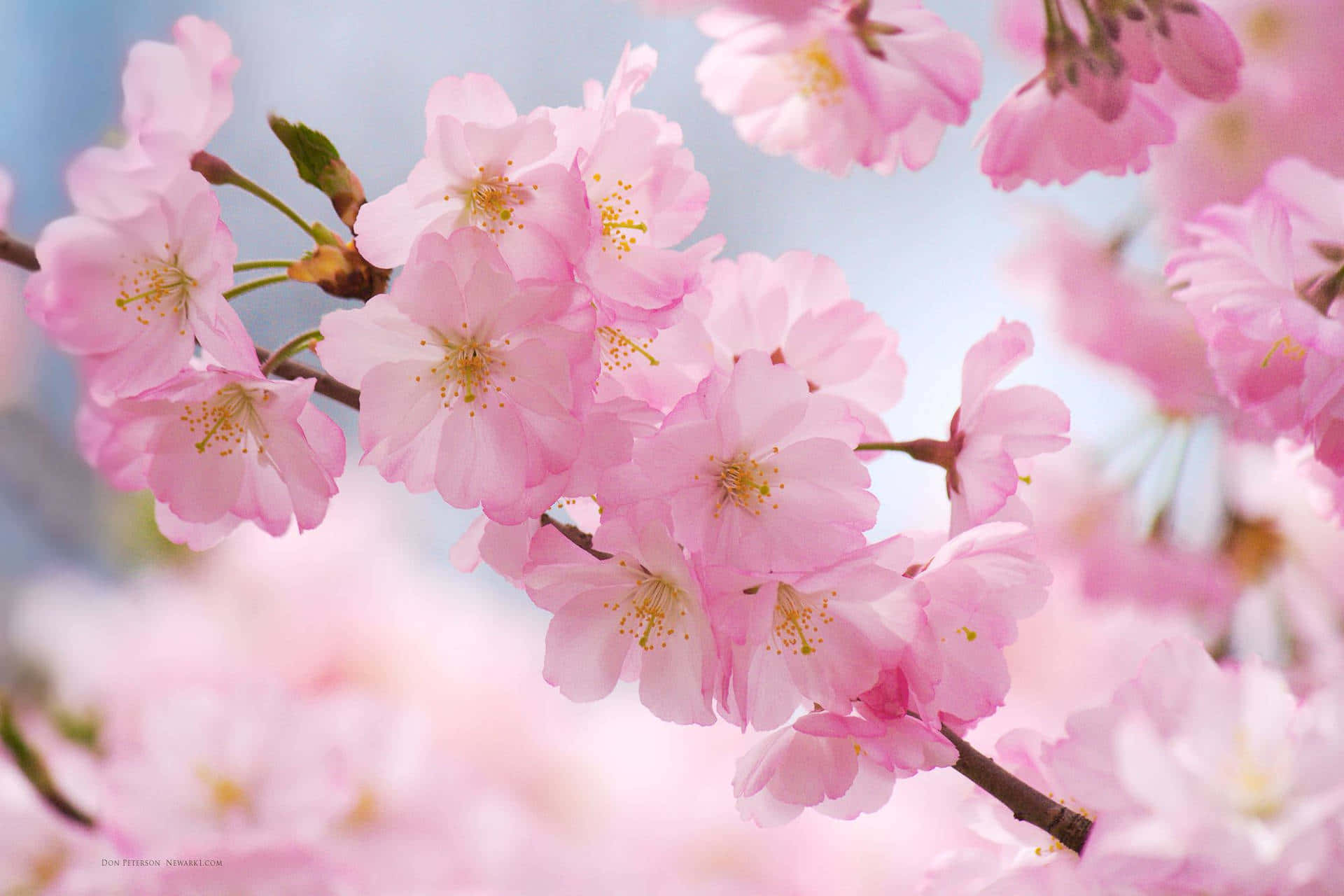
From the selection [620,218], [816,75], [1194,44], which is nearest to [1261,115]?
[1194,44]

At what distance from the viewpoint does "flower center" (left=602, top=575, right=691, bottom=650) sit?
0.44m

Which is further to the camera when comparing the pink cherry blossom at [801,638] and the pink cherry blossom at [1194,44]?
the pink cherry blossom at [1194,44]

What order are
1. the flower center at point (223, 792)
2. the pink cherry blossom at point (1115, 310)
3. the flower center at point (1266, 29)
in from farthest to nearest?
the pink cherry blossom at point (1115, 310) < the flower center at point (1266, 29) < the flower center at point (223, 792)

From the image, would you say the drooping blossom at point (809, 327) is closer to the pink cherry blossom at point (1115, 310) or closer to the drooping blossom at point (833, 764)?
Answer: the drooping blossom at point (833, 764)

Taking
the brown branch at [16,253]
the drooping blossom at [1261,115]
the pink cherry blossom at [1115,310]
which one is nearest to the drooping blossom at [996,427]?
the brown branch at [16,253]

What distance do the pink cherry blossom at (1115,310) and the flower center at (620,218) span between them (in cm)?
79

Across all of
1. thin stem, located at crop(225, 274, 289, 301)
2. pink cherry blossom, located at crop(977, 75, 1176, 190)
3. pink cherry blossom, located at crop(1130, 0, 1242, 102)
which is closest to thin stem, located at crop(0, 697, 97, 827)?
thin stem, located at crop(225, 274, 289, 301)

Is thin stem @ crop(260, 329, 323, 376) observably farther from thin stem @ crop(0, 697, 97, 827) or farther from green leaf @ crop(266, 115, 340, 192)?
thin stem @ crop(0, 697, 97, 827)

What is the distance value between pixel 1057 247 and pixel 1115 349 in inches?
5.1

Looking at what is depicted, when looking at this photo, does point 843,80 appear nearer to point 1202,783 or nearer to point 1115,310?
point 1202,783

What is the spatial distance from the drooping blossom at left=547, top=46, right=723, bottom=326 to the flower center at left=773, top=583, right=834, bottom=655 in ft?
0.43

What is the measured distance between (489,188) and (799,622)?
0.22 m

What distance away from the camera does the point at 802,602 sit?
0.42m

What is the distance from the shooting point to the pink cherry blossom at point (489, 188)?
394 millimetres
